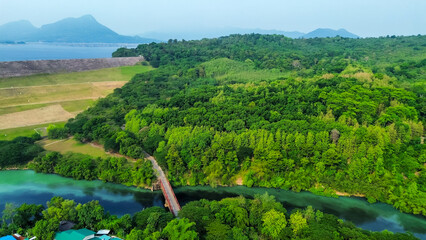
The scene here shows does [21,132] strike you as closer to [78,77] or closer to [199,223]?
[78,77]

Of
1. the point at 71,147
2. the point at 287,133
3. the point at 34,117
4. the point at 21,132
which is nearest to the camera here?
the point at 287,133

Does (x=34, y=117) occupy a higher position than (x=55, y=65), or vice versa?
(x=55, y=65)

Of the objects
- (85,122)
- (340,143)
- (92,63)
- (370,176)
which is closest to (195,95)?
(85,122)

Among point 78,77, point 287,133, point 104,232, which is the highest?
point 78,77

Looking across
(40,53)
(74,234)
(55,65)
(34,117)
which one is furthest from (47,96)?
(40,53)

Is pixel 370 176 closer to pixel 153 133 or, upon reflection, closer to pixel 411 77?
pixel 153 133

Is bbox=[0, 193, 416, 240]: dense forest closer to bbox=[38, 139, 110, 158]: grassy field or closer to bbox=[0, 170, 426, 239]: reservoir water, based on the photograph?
bbox=[0, 170, 426, 239]: reservoir water

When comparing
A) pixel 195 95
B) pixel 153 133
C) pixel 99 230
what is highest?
pixel 195 95
